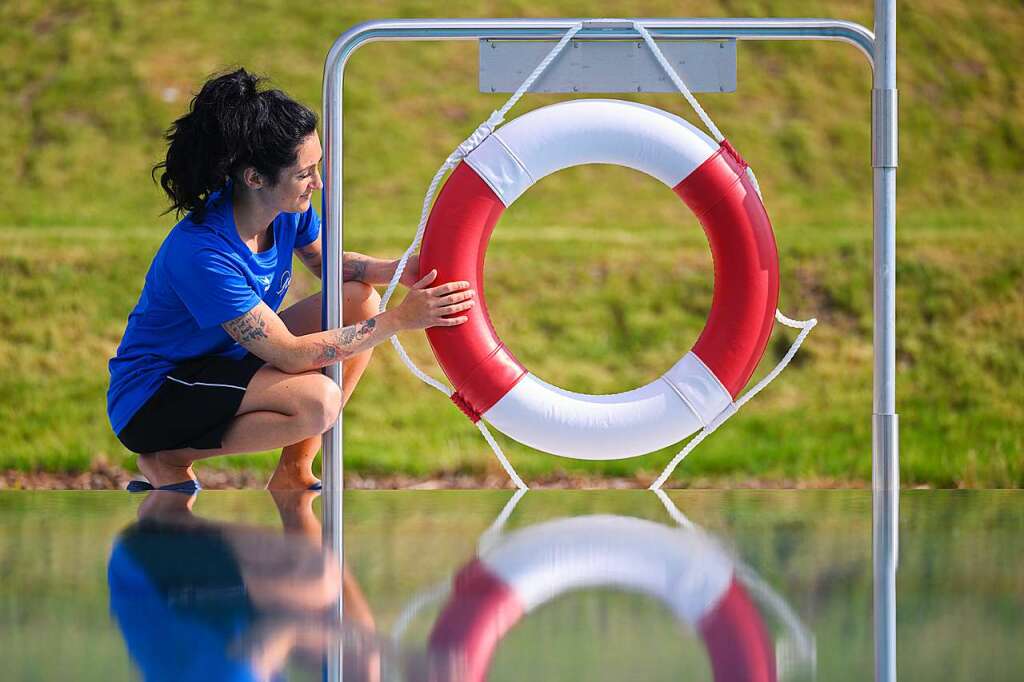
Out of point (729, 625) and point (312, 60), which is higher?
point (312, 60)

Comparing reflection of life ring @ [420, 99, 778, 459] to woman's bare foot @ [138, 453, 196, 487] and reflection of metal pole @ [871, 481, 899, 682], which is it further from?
woman's bare foot @ [138, 453, 196, 487]

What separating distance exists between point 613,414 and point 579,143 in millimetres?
531

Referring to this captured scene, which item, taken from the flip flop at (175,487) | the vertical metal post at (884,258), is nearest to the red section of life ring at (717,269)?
the vertical metal post at (884,258)

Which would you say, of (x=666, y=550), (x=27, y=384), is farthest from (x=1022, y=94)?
(x=666, y=550)

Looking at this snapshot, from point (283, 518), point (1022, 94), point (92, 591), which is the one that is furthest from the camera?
point (1022, 94)

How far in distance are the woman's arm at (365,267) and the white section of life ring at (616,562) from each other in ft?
2.01

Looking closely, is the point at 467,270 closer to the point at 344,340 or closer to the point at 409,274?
the point at 409,274

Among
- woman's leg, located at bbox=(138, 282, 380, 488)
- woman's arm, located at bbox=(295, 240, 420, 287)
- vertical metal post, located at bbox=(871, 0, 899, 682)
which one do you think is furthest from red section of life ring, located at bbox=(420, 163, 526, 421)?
vertical metal post, located at bbox=(871, 0, 899, 682)

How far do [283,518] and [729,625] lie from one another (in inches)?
36.8

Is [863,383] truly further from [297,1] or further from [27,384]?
[297,1]

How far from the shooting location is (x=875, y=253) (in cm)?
240

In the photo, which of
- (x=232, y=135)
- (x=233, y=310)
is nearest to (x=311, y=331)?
(x=233, y=310)

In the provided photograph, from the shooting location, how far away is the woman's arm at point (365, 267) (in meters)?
2.55

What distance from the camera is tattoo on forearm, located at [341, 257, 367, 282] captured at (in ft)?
8.47
